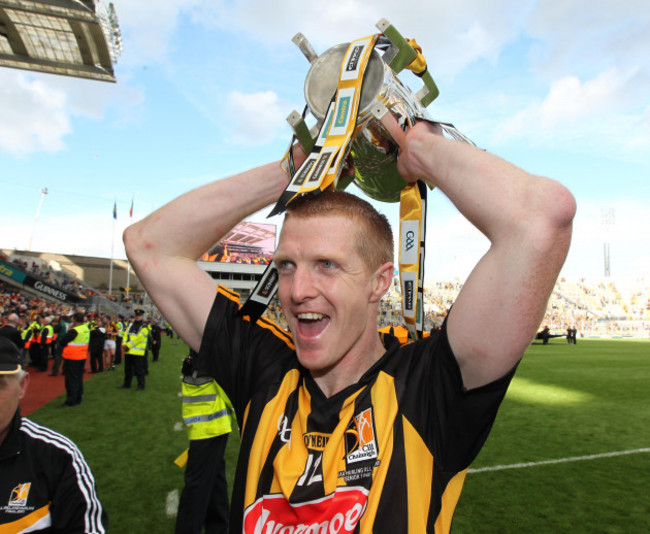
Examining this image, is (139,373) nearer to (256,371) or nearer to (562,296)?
(256,371)

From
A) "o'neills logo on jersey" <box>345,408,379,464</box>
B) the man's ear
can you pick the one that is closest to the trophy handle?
the man's ear

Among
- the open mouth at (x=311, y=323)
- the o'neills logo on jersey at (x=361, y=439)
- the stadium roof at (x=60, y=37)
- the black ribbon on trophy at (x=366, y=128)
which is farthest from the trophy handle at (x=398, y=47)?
the stadium roof at (x=60, y=37)

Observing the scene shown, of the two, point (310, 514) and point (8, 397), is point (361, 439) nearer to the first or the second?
point (310, 514)

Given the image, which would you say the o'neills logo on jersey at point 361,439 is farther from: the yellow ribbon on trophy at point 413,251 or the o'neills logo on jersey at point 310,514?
the yellow ribbon on trophy at point 413,251

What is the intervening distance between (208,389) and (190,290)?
2.76 metres

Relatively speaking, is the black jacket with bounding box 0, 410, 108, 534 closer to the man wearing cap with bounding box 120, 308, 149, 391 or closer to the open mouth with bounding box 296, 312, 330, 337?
the open mouth with bounding box 296, 312, 330, 337

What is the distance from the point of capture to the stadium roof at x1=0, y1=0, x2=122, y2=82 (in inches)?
436

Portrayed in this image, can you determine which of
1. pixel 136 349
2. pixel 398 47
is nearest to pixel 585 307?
pixel 136 349

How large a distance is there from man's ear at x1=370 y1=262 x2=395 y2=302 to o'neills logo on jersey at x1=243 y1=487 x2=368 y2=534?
0.59 metres

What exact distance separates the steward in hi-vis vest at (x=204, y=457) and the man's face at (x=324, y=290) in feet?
8.25

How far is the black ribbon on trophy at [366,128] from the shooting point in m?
1.40

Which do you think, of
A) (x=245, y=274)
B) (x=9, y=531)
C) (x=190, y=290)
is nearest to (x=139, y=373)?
(x=9, y=531)

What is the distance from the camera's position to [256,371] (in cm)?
171

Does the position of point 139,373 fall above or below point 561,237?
below
